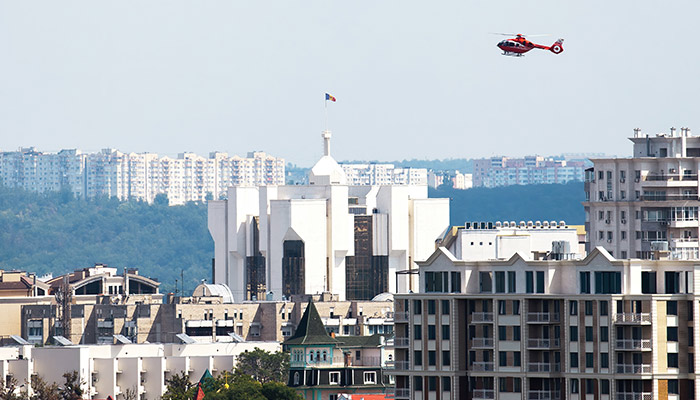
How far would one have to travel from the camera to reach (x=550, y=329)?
280 ft

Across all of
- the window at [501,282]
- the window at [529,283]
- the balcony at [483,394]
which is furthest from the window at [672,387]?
the window at [501,282]

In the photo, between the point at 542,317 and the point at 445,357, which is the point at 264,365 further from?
the point at 542,317

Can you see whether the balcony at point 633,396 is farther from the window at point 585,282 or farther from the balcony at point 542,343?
the window at point 585,282

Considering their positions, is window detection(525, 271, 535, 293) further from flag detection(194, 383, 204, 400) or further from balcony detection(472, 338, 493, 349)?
flag detection(194, 383, 204, 400)

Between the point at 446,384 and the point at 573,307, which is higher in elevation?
the point at 573,307

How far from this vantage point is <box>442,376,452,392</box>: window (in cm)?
8731

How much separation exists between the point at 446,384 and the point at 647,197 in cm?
4731

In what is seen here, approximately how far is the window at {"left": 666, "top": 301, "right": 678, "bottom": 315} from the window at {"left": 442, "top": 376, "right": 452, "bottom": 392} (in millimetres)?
7767

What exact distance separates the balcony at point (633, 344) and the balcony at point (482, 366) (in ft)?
16.1

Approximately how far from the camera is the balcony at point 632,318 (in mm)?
83375

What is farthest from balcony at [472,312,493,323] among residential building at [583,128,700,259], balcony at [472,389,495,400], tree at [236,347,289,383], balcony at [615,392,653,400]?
tree at [236,347,289,383]

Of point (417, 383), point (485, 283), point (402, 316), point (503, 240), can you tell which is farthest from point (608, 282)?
point (503, 240)

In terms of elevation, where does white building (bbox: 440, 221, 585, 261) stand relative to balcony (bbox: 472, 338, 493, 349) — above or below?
above

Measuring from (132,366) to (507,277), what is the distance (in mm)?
62759
